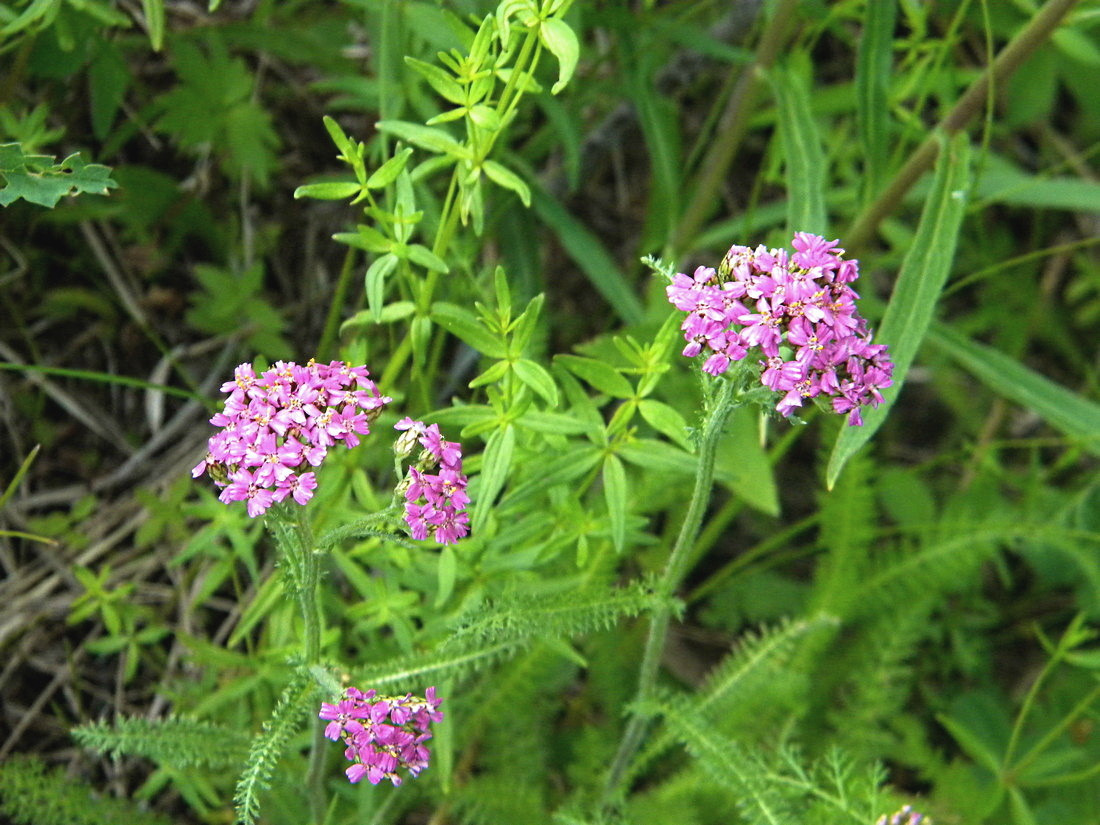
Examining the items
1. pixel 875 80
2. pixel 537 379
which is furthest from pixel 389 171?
pixel 875 80

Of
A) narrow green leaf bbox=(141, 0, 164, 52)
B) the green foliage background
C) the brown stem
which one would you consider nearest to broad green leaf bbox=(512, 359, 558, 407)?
the green foliage background

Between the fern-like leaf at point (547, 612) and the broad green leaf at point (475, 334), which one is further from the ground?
the broad green leaf at point (475, 334)

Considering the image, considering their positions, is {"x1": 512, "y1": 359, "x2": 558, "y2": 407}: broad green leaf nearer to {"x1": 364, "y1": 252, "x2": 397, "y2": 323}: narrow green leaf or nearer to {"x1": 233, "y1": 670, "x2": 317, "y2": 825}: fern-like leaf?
{"x1": 364, "y1": 252, "x2": 397, "y2": 323}: narrow green leaf

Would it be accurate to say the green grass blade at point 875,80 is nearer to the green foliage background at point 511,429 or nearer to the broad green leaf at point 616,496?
the green foliage background at point 511,429

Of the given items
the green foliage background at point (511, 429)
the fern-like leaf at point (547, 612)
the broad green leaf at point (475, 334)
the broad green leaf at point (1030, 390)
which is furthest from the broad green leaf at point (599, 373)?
the broad green leaf at point (1030, 390)

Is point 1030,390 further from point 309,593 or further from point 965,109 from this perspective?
point 309,593
